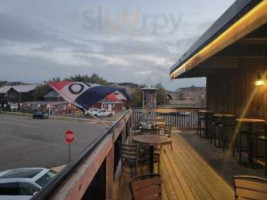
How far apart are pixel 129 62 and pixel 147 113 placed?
26.8 m

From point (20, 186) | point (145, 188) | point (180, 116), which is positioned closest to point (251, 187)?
point (145, 188)

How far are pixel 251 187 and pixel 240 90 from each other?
5.12 metres

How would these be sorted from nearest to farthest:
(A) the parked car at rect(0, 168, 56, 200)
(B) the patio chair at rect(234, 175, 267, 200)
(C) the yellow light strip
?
(B) the patio chair at rect(234, 175, 267, 200), (C) the yellow light strip, (A) the parked car at rect(0, 168, 56, 200)

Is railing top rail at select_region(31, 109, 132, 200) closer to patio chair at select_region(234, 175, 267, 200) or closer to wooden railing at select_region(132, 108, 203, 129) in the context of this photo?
patio chair at select_region(234, 175, 267, 200)

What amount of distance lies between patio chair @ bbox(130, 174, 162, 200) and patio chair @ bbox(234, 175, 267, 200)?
656 mm

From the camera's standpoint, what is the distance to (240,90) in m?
6.88

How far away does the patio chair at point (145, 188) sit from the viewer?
2.11 metres

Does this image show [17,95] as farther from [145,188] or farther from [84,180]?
[84,180]

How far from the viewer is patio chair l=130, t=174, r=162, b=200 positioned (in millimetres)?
2109

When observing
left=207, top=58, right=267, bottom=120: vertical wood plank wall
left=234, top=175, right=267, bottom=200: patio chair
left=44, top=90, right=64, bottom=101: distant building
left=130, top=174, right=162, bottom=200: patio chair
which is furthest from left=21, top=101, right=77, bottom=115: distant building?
left=234, top=175, right=267, bottom=200: patio chair

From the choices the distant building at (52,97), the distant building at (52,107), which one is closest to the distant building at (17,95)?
the distant building at (52,107)

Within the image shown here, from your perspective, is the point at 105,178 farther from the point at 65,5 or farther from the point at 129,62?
the point at 129,62

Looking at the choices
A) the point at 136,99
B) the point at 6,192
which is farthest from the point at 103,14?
the point at 136,99

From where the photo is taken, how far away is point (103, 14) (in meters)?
5.85
